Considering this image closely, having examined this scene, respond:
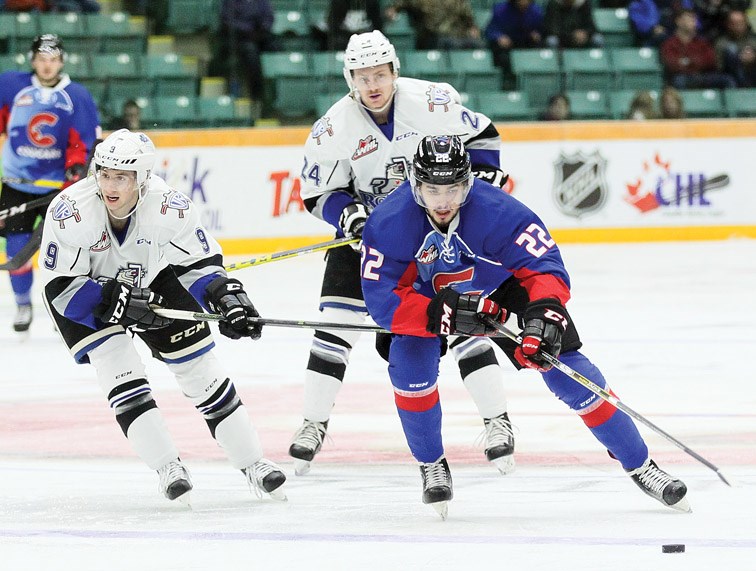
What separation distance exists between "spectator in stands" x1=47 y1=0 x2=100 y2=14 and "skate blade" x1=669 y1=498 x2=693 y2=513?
7503mm

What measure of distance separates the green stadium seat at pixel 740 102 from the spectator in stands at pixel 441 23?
6.07 feet

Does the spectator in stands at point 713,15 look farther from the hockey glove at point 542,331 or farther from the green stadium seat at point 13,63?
the hockey glove at point 542,331

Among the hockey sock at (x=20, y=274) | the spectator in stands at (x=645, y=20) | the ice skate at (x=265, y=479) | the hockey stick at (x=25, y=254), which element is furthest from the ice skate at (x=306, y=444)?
the spectator in stands at (x=645, y=20)

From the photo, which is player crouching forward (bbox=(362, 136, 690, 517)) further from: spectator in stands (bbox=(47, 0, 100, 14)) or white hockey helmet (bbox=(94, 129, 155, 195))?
spectator in stands (bbox=(47, 0, 100, 14))

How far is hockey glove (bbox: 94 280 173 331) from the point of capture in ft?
11.9

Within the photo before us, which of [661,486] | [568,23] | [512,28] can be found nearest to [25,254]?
[661,486]

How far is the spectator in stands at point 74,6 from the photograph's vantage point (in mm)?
9938

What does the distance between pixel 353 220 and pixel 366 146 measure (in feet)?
0.86

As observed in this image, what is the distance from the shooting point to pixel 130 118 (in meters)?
9.16

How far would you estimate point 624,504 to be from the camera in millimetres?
3646

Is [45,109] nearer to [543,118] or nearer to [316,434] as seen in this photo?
[316,434]

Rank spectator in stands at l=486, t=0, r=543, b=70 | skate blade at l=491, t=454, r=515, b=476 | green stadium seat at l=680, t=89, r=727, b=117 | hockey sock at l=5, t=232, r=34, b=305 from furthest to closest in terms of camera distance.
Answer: spectator in stands at l=486, t=0, r=543, b=70 < green stadium seat at l=680, t=89, r=727, b=117 < hockey sock at l=5, t=232, r=34, b=305 < skate blade at l=491, t=454, r=515, b=476

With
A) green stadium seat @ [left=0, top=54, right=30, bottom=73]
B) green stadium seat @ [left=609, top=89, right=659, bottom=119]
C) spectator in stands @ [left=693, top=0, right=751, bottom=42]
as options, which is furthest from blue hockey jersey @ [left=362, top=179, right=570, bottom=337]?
spectator in stands @ [left=693, top=0, right=751, bottom=42]

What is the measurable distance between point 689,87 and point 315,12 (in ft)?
9.32
